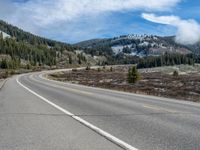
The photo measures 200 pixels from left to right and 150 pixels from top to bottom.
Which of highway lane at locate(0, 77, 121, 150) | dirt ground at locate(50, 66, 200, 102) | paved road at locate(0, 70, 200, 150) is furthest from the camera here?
dirt ground at locate(50, 66, 200, 102)

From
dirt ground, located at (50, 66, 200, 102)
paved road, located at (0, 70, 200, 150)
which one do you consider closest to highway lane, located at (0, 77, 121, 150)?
paved road, located at (0, 70, 200, 150)

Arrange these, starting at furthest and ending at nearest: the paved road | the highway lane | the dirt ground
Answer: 1. the dirt ground
2. the paved road
3. the highway lane

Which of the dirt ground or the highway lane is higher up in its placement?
the highway lane

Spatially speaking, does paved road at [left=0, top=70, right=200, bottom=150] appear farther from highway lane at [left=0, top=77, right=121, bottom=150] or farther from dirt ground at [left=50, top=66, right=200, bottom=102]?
dirt ground at [left=50, top=66, right=200, bottom=102]

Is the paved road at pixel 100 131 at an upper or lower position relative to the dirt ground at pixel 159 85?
upper

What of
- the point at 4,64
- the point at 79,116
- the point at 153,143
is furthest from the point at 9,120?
the point at 4,64

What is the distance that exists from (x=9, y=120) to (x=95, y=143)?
4.87 m

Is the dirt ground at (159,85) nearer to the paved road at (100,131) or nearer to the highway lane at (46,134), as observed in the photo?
the paved road at (100,131)

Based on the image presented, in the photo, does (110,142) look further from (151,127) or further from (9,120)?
(9,120)

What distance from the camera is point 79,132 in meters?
10.2

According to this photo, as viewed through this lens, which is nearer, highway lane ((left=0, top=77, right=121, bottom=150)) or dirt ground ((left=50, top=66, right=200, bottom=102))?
highway lane ((left=0, top=77, right=121, bottom=150))

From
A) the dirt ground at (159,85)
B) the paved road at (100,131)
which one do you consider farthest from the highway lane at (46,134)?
the dirt ground at (159,85)

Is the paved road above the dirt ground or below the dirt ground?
above

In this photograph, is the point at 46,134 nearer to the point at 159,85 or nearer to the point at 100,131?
the point at 100,131
